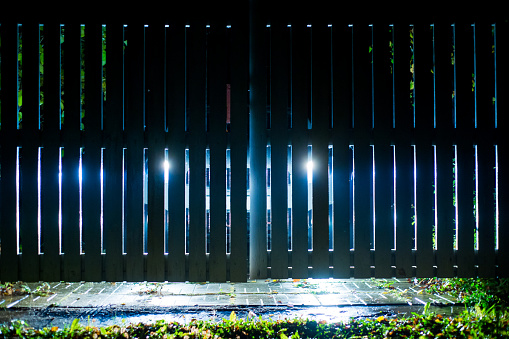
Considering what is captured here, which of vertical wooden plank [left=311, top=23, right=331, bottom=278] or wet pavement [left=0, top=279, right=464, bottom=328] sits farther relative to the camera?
wet pavement [left=0, top=279, right=464, bottom=328]

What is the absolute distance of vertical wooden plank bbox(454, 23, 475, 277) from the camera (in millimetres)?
3574

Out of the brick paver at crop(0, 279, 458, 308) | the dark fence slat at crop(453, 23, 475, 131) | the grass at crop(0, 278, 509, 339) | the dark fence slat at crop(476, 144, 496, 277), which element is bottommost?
the brick paver at crop(0, 279, 458, 308)

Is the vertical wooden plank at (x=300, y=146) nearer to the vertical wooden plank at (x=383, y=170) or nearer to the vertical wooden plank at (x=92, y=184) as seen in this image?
the vertical wooden plank at (x=383, y=170)

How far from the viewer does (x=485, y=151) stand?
11.7 feet

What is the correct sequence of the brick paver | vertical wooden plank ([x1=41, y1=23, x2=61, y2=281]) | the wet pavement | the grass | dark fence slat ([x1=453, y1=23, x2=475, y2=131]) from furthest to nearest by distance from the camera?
the brick paver, the wet pavement, dark fence slat ([x1=453, y1=23, x2=475, y2=131]), vertical wooden plank ([x1=41, y1=23, x2=61, y2=281]), the grass

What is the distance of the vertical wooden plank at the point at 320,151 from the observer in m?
3.56

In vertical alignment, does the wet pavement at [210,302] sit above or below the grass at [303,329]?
below

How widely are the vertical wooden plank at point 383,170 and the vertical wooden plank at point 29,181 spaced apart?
141 inches

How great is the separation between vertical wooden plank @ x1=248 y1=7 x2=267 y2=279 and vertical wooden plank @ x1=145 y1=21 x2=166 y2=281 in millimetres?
941

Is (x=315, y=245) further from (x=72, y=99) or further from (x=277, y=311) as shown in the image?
(x=72, y=99)

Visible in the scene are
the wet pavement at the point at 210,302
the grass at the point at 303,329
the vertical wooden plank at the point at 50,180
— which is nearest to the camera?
the grass at the point at 303,329

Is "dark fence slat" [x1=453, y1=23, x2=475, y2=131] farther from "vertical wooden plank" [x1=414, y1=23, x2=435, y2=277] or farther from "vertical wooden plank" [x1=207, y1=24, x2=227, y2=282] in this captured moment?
"vertical wooden plank" [x1=207, y1=24, x2=227, y2=282]

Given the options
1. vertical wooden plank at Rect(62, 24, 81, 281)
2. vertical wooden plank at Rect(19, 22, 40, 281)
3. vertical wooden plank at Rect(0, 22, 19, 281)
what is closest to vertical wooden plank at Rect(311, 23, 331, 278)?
vertical wooden plank at Rect(62, 24, 81, 281)

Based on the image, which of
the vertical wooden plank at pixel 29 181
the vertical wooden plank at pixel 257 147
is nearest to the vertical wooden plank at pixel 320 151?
the vertical wooden plank at pixel 257 147
